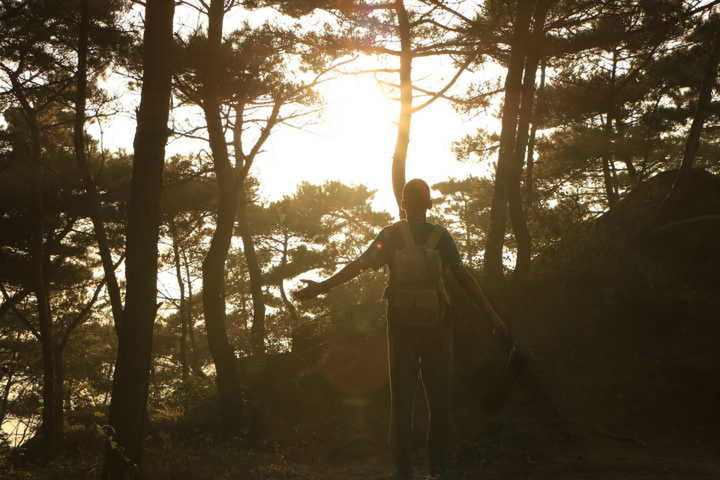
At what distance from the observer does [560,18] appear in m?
13.1

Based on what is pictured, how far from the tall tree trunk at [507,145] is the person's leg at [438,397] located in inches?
268

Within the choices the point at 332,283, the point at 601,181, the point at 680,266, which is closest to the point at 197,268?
the point at 601,181

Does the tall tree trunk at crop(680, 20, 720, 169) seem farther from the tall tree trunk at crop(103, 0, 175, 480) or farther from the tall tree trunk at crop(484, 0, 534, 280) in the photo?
the tall tree trunk at crop(103, 0, 175, 480)

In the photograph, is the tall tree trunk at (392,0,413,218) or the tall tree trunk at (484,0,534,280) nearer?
the tall tree trunk at (484,0,534,280)

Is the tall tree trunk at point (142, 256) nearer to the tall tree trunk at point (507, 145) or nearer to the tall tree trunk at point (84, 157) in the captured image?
the tall tree trunk at point (84, 157)

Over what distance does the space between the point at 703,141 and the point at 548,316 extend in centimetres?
2867

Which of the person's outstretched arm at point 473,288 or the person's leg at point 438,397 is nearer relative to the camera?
the person's leg at point 438,397

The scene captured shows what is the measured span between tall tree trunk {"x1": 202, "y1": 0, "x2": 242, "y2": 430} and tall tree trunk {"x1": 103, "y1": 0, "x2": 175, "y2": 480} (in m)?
5.16

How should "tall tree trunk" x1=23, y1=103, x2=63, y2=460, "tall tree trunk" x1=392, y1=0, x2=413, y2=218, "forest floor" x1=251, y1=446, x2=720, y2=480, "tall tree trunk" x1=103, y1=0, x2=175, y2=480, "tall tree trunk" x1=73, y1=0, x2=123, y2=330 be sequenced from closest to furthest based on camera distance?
1. "tall tree trunk" x1=103, y1=0, x2=175, y2=480
2. "forest floor" x1=251, y1=446, x2=720, y2=480
3. "tall tree trunk" x1=73, y1=0, x2=123, y2=330
4. "tall tree trunk" x1=392, y1=0, x2=413, y2=218
5. "tall tree trunk" x1=23, y1=103, x2=63, y2=460

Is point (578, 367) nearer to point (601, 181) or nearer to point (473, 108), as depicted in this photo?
point (473, 108)

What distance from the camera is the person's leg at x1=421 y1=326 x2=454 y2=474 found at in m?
4.92

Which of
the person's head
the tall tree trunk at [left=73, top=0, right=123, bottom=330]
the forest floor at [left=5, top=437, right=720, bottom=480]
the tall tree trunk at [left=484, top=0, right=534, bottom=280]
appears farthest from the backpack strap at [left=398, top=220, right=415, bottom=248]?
the tall tree trunk at [left=73, top=0, right=123, bottom=330]

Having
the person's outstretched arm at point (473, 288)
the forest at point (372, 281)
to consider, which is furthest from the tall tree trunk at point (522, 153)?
the person's outstretched arm at point (473, 288)

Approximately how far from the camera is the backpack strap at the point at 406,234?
5051 mm
